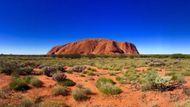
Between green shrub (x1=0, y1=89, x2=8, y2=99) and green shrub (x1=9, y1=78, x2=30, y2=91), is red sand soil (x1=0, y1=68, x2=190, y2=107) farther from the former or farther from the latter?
green shrub (x1=0, y1=89, x2=8, y2=99)

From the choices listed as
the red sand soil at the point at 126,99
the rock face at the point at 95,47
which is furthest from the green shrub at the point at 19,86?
the rock face at the point at 95,47

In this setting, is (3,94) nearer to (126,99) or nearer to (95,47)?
(126,99)

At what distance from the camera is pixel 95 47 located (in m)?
144

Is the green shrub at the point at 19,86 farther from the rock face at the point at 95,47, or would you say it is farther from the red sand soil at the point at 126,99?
the rock face at the point at 95,47

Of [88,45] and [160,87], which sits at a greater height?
[88,45]

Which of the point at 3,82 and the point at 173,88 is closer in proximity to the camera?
the point at 173,88

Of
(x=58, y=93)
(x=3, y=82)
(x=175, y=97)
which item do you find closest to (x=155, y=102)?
(x=175, y=97)

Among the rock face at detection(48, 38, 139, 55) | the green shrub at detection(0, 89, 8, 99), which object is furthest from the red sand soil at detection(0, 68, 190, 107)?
the rock face at detection(48, 38, 139, 55)

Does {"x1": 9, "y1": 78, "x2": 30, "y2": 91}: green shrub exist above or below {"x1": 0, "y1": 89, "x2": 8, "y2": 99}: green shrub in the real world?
above

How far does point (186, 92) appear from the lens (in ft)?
32.8

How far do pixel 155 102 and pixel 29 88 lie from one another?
7.47 m

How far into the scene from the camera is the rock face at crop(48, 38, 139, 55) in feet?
453

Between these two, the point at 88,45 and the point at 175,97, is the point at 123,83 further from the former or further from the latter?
the point at 88,45

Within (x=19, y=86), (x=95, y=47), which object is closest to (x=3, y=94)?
(x=19, y=86)
